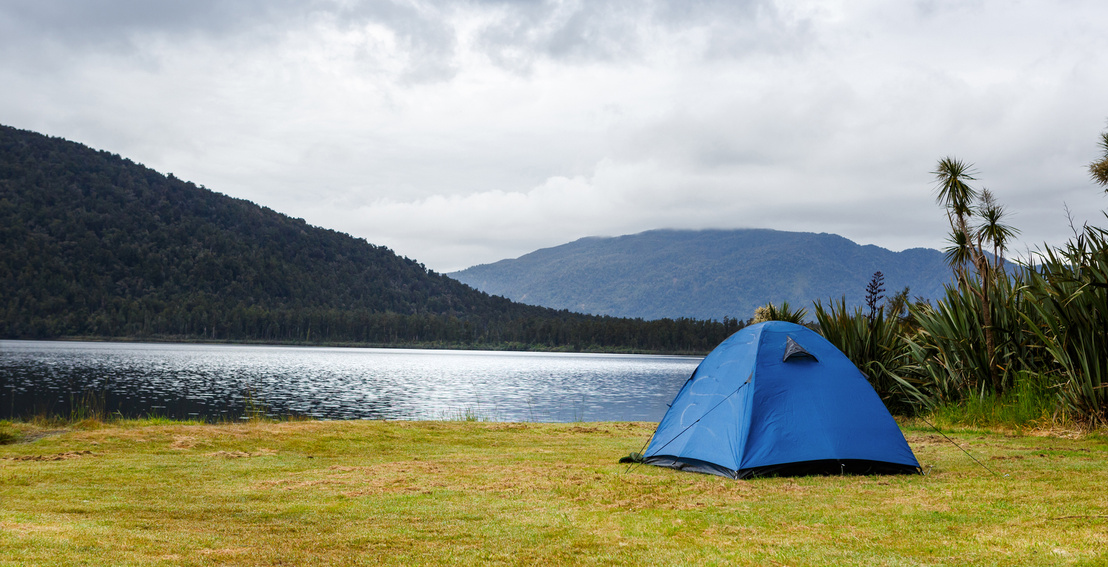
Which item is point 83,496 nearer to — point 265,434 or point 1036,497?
point 265,434

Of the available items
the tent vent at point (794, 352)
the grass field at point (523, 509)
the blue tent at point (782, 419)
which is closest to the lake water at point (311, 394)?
the grass field at point (523, 509)

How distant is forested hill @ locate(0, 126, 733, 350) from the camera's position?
13412cm

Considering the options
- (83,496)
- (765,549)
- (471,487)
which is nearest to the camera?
(765,549)

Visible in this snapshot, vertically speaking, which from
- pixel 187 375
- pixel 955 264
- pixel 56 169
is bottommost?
pixel 187 375

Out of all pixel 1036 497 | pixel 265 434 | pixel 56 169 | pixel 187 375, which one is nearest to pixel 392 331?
pixel 56 169

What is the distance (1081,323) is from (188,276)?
162 m

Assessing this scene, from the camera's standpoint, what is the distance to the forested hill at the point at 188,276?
134 m

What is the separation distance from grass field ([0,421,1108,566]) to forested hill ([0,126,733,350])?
131 m

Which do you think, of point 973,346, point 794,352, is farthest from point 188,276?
point 794,352

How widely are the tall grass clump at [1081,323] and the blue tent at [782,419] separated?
452 cm

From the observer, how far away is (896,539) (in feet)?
20.5

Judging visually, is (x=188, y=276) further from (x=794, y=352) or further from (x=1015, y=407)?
(x=794, y=352)

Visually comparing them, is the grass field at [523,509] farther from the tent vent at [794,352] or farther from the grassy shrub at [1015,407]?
the tent vent at [794,352]

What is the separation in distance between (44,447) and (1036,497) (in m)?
14.0
